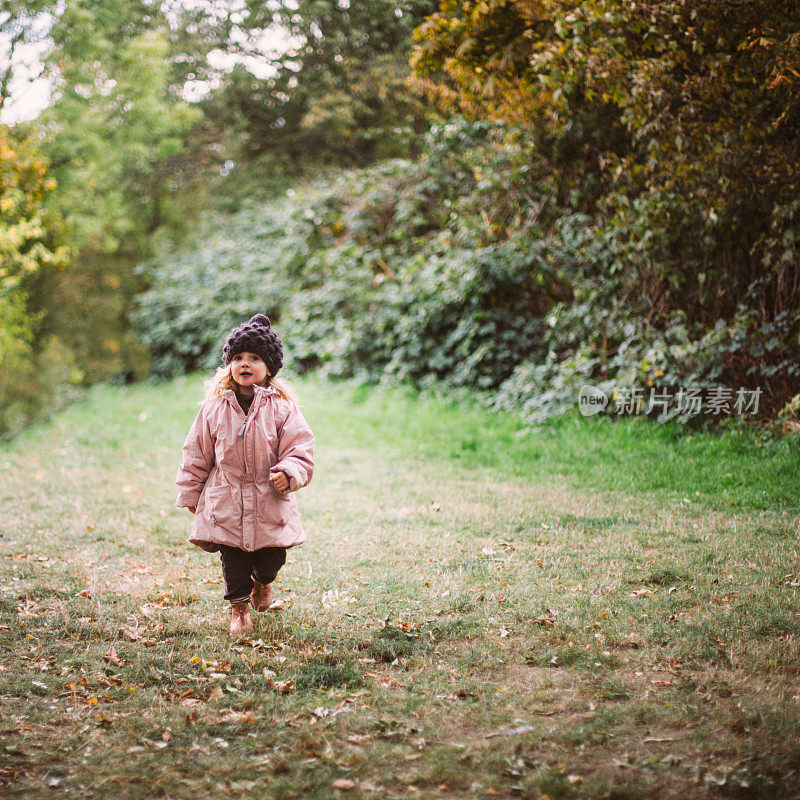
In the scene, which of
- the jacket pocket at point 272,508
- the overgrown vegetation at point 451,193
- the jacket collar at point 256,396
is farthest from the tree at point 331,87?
the jacket pocket at point 272,508

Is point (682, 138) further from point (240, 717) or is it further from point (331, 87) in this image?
point (331, 87)

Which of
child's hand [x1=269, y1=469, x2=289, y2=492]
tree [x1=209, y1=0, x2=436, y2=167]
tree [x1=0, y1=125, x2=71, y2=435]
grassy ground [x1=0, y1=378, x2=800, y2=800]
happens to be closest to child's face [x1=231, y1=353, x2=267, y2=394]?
child's hand [x1=269, y1=469, x2=289, y2=492]

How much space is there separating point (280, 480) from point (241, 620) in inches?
32.0

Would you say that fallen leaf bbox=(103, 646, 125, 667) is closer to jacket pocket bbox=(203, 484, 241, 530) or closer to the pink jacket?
the pink jacket

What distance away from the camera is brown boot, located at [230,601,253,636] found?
3.95 m

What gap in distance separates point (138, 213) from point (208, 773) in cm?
1984

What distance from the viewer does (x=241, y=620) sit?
3.98 metres

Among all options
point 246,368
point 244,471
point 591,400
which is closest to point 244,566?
point 244,471

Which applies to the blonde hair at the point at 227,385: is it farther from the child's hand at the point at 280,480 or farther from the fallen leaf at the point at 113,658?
the fallen leaf at the point at 113,658

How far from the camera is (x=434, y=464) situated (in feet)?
25.4

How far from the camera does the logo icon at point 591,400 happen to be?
8211mm

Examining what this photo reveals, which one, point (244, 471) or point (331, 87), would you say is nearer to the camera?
point (244, 471)

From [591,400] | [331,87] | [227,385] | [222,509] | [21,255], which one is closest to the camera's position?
[222,509]

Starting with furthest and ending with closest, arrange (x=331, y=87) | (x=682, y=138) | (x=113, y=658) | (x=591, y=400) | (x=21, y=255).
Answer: (x=331, y=87) → (x=21, y=255) → (x=591, y=400) → (x=682, y=138) → (x=113, y=658)
